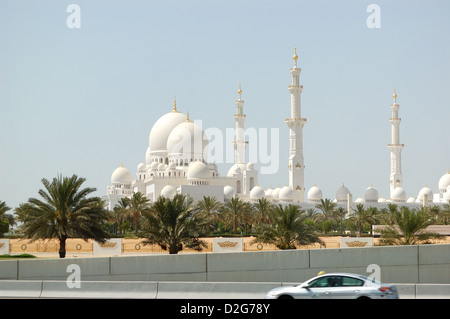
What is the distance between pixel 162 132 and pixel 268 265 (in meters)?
65.6

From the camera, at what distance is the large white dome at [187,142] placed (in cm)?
8138

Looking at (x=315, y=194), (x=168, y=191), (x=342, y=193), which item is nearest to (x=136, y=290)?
(x=168, y=191)

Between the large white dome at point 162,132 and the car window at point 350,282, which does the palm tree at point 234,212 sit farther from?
the car window at point 350,282

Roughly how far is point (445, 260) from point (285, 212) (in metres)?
10.8

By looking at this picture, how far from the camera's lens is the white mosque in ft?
254

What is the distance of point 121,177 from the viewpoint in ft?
291

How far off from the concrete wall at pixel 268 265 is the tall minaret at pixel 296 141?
57504mm

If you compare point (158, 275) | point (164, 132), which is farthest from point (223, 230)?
point (158, 275)

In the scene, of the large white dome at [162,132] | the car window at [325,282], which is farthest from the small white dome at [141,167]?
the car window at [325,282]

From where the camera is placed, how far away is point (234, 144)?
291 ft

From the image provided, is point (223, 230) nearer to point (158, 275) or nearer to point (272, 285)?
point (158, 275)

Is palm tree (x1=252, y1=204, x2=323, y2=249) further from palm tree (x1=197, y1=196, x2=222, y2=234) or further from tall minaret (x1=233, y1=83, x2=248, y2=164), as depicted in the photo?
tall minaret (x1=233, y1=83, x2=248, y2=164)

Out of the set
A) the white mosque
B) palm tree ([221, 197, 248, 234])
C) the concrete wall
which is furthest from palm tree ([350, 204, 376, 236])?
the concrete wall
